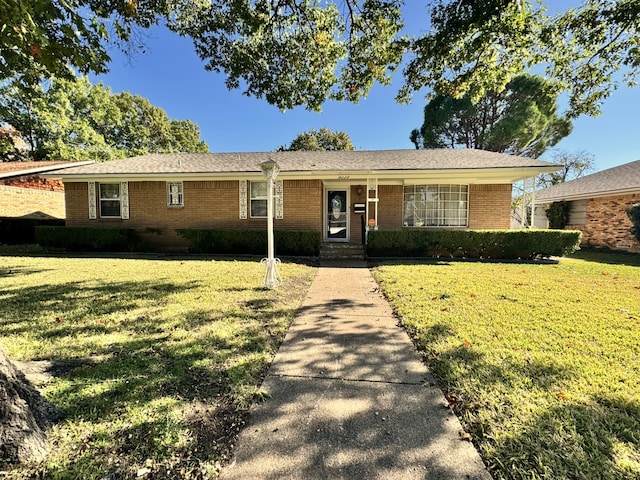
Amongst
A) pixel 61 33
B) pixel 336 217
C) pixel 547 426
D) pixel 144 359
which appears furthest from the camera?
pixel 336 217

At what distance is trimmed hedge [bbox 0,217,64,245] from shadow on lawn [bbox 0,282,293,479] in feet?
41.3

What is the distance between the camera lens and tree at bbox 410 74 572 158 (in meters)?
21.5

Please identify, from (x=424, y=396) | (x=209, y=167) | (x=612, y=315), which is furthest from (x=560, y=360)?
(x=209, y=167)

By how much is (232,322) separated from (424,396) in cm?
268

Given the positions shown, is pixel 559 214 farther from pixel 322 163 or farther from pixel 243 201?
pixel 243 201

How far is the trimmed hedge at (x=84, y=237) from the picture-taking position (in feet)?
37.2

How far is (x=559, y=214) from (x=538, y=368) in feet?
60.0

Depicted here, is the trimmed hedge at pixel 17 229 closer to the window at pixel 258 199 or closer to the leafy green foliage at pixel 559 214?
the window at pixel 258 199

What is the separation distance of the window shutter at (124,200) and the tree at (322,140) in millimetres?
22046

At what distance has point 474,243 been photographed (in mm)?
9891

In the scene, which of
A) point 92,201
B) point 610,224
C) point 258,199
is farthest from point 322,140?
point 610,224

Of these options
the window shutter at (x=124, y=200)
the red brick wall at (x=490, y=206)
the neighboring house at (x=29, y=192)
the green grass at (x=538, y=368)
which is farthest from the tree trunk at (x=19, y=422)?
the neighboring house at (x=29, y=192)

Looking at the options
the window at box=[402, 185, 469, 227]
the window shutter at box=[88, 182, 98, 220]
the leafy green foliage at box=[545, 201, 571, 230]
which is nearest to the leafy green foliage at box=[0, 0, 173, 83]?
the window shutter at box=[88, 182, 98, 220]

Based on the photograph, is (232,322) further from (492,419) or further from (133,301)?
(492,419)
